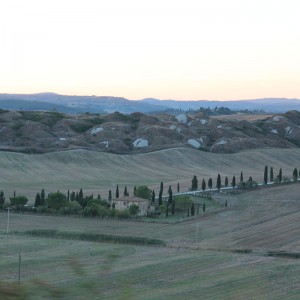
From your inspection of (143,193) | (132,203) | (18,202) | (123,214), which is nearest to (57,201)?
(18,202)

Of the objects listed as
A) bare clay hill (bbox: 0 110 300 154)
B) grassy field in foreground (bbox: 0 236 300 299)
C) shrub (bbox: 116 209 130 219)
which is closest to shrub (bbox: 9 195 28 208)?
shrub (bbox: 116 209 130 219)

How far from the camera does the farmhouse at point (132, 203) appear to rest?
51.3 metres

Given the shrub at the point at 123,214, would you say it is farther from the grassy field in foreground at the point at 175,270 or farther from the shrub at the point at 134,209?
the grassy field in foreground at the point at 175,270

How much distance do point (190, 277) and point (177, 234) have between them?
48.2ft

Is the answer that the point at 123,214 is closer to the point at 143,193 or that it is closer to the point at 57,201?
the point at 57,201

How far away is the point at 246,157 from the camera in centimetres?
9888

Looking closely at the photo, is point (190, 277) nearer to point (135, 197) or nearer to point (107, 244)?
point (107, 244)

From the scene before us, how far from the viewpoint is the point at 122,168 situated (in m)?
85.3

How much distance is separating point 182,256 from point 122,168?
53438 mm

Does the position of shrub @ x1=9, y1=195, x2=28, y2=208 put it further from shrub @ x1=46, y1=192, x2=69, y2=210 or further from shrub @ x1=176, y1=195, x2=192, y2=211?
shrub @ x1=176, y1=195, x2=192, y2=211

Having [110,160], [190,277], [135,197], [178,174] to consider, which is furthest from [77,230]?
[110,160]

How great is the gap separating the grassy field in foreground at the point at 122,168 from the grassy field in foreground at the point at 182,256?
15697mm

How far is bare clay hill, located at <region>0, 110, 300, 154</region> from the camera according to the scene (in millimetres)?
99625

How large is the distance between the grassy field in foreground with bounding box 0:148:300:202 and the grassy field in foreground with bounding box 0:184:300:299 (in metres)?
15.7
